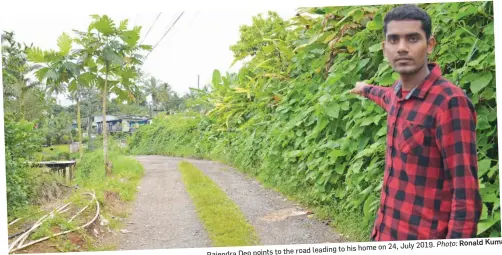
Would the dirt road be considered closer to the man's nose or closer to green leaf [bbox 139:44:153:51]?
green leaf [bbox 139:44:153:51]

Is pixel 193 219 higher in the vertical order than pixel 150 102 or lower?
lower

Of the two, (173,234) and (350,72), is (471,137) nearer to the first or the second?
(350,72)

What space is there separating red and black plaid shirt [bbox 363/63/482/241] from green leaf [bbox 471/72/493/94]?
670 mm

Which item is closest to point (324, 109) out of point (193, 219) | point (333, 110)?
point (333, 110)

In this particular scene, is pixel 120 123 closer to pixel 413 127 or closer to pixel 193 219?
pixel 193 219

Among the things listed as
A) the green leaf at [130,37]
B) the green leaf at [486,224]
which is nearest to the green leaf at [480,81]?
the green leaf at [486,224]

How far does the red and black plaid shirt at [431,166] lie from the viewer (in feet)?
3.71

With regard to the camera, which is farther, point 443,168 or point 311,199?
point 311,199

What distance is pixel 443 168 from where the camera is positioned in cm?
122

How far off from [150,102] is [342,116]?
10.7 ft

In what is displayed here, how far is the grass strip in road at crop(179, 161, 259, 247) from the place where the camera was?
2600 mm

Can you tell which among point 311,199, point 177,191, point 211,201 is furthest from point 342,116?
point 177,191

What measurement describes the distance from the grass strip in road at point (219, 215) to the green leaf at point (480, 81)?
1.50 m

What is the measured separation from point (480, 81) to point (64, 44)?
3.01 m
